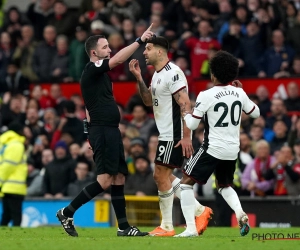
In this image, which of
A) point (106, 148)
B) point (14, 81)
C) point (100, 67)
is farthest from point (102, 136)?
point (14, 81)

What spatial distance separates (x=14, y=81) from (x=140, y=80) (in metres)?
12.5

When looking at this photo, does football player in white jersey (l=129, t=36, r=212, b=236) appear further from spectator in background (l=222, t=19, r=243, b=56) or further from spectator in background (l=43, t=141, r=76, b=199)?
spectator in background (l=222, t=19, r=243, b=56)

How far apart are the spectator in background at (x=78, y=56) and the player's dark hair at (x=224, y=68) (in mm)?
11478

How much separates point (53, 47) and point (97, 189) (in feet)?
40.9

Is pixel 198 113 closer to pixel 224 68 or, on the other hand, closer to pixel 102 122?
pixel 224 68

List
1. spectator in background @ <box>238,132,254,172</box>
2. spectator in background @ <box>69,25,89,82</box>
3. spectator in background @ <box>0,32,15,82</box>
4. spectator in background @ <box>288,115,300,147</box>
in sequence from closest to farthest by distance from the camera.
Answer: spectator in background @ <box>238,132,254,172</box> → spectator in background @ <box>288,115,300,147</box> → spectator in background @ <box>69,25,89,82</box> → spectator in background @ <box>0,32,15,82</box>

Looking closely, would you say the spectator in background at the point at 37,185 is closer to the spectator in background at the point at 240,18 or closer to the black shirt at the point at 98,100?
the spectator in background at the point at 240,18

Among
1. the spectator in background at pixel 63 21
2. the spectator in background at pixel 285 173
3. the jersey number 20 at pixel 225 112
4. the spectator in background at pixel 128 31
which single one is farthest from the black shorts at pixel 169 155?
A: the spectator in background at pixel 63 21

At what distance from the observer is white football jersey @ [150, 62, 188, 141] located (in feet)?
41.9

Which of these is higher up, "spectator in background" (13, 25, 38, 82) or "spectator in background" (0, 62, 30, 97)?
"spectator in background" (13, 25, 38, 82)

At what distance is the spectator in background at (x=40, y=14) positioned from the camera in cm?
2631

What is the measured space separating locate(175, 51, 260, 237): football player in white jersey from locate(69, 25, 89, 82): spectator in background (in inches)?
454

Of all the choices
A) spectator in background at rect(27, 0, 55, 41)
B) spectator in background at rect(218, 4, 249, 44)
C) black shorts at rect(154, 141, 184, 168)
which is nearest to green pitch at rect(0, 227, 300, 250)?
black shorts at rect(154, 141, 184, 168)

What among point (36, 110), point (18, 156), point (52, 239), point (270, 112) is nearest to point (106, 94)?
point (52, 239)
